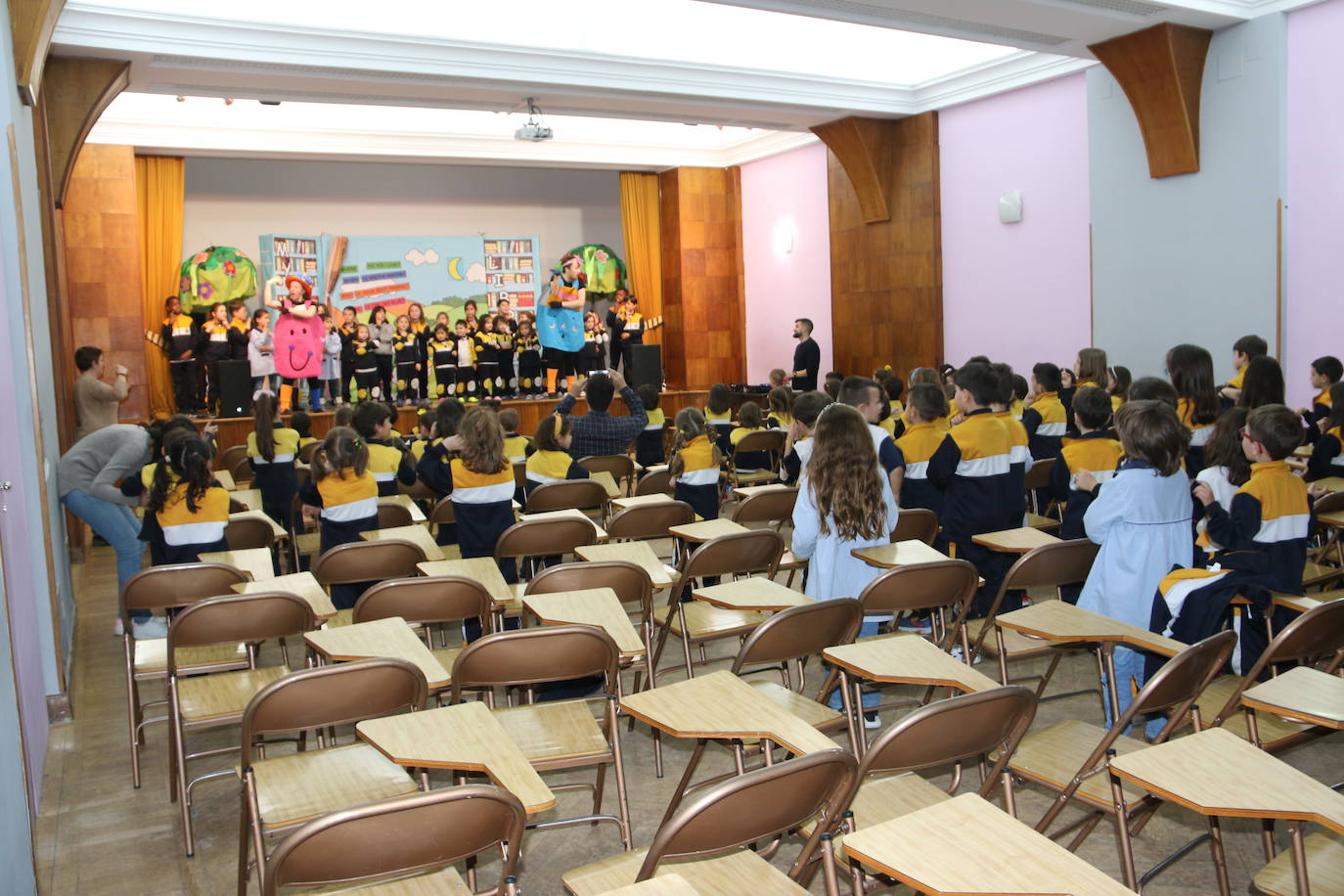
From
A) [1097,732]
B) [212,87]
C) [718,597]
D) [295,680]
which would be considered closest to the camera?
[295,680]

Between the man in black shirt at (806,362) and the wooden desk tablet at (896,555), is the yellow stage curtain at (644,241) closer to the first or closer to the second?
the man in black shirt at (806,362)

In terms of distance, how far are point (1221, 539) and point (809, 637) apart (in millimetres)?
1488

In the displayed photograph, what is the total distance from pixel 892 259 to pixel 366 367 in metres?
6.04

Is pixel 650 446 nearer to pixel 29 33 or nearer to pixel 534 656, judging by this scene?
pixel 29 33

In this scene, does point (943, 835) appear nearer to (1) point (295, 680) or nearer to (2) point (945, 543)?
(1) point (295, 680)

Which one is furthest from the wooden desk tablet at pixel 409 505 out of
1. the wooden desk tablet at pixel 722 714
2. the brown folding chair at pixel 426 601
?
the wooden desk tablet at pixel 722 714

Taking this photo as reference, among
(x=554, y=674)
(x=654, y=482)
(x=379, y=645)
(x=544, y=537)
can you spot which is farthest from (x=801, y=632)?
(x=654, y=482)

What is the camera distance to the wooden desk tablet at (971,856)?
5.46 feet

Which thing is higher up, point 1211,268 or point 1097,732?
point 1211,268

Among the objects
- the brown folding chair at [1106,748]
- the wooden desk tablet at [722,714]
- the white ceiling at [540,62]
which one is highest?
the white ceiling at [540,62]

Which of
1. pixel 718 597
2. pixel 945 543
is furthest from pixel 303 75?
pixel 718 597

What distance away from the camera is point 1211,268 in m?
7.73

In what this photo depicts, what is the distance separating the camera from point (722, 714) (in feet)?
7.86

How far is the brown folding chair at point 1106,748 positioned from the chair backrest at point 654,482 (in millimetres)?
3394
